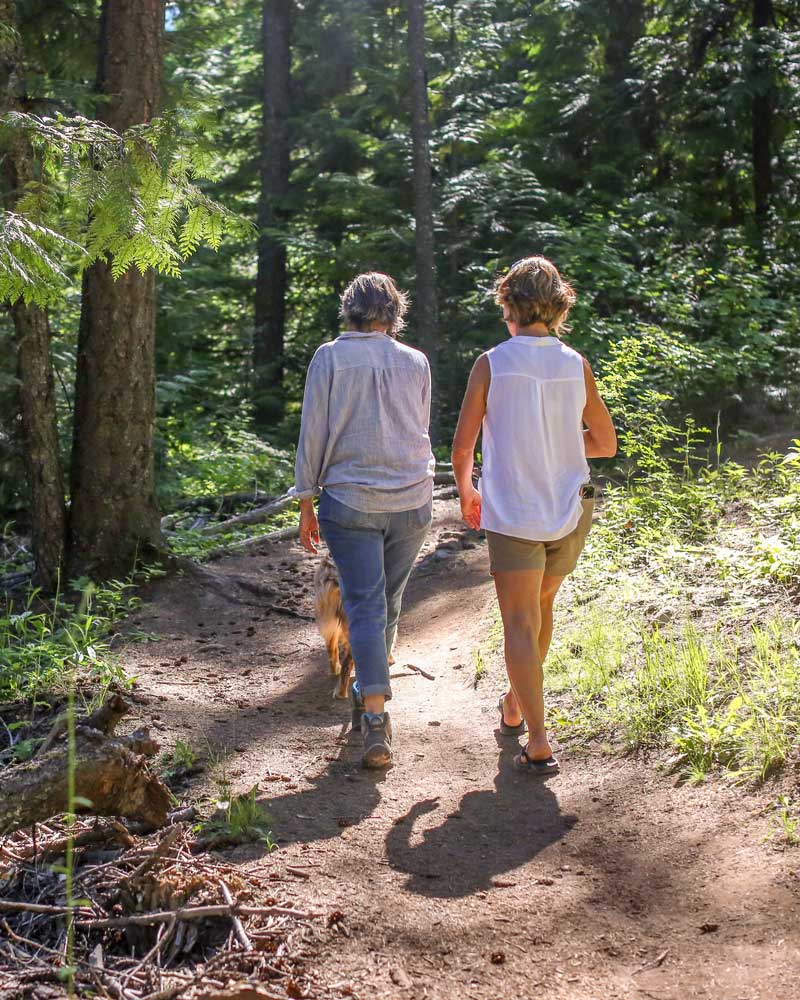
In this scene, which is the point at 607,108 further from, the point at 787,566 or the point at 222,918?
the point at 222,918

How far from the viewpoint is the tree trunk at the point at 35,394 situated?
707 centimetres

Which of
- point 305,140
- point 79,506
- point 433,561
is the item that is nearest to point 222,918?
point 79,506

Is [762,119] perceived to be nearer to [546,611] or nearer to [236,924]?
[546,611]

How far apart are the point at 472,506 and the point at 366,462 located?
1.90 ft

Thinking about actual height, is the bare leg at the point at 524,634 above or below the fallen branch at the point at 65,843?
above

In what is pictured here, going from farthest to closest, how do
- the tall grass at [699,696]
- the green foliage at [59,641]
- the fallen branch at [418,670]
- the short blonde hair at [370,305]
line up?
the fallen branch at [418,670], the green foliage at [59,641], the short blonde hair at [370,305], the tall grass at [699,696]

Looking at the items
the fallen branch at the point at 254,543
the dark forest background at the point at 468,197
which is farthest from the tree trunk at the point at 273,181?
the fallen branch at the point at 254,543

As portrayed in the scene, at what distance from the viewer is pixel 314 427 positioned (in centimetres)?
489

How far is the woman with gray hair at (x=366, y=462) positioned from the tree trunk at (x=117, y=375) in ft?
11.0

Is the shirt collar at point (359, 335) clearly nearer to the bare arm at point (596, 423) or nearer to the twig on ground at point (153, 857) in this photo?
the bare arm at point (596, 423)

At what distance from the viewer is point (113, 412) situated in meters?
7.75

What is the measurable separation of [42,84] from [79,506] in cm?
354

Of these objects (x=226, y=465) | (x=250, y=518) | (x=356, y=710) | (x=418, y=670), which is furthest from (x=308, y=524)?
(x=226, y=465)

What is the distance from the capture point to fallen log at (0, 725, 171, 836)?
11.4 ft
